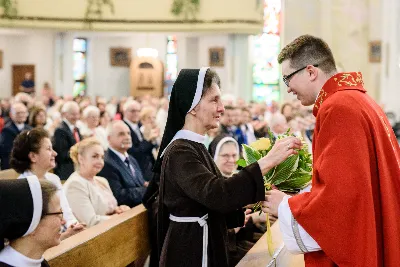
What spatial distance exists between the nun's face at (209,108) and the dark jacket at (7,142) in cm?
611

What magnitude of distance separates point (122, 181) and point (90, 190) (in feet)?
2.45

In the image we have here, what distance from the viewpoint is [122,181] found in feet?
20.7

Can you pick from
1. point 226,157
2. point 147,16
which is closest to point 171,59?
point 147,16

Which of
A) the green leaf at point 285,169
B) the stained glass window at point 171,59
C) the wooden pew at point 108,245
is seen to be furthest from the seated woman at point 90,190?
the stained glass window at point 171,59

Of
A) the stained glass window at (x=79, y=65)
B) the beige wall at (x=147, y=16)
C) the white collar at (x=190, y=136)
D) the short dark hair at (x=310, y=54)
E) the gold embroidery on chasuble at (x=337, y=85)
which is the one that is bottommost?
the white collar at (x=190, y=136)

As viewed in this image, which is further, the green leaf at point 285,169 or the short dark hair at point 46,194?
the green leaf at point 285,169

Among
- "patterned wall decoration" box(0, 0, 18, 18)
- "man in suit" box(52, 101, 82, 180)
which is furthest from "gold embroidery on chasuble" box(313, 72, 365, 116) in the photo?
"patterned wall decoration" box(0, 0, 18, 18)

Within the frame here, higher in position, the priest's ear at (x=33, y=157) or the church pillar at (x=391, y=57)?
the church pillar at (x=391, y=57)

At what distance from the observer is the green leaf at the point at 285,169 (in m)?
3.30

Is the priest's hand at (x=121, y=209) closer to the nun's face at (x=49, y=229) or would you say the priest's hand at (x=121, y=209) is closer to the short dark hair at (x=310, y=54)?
the nun's face at (x=49, y=229)

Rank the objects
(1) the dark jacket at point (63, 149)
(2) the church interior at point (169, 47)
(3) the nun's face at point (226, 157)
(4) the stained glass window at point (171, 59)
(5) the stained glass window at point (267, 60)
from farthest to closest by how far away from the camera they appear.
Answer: (4) the stained glass window at point (171, 59) → (5) the stained glass window at point (267, 60) → (2) the church interior at point (169, 47) → (1) the dark jacket at point (63, 149) → (3) the nun's face at point (226, 157)

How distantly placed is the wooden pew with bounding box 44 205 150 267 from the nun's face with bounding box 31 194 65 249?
1.46ft

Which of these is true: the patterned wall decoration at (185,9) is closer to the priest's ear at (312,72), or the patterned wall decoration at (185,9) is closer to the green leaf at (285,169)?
the green leaf at (285,169)

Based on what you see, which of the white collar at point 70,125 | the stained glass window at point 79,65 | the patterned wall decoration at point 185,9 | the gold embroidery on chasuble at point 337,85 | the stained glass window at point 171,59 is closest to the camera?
the gold embroidery on chasuble at point 337,85
